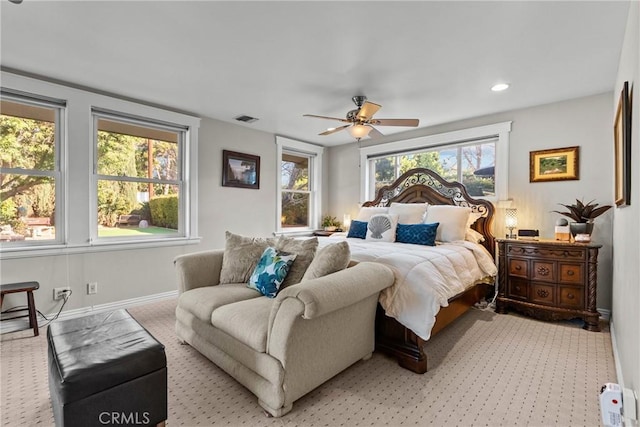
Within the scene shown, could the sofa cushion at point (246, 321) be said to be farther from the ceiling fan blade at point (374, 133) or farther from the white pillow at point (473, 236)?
the white pillow at point (473, 236)

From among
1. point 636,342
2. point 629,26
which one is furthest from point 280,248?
point 629,26

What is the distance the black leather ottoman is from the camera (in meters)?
1.35

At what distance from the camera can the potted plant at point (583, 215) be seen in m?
3.13

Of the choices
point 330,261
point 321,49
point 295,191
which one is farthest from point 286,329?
point 295,191

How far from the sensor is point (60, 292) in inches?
124

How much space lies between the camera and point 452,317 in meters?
2.91

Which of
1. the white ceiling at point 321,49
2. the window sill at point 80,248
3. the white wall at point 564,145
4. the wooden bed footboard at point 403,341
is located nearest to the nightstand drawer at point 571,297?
Result: the white wall at point 564,145

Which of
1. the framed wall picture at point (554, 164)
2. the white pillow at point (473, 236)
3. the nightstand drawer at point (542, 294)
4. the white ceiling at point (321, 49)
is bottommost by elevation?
the nightstand drawer at point (542, 294)

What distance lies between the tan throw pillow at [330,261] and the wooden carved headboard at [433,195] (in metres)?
2.56

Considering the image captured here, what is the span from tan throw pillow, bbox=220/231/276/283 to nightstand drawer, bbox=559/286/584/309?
294 centimetres

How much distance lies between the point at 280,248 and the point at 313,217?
323 cm

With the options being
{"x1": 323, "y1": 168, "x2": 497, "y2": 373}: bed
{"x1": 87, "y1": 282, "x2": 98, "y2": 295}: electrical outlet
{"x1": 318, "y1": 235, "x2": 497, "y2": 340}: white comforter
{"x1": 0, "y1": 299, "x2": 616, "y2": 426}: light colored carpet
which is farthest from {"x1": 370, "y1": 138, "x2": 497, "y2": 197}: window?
{"x1": 87, "y1": 282, "x2": 98, "y2": 295}: electrical outlet

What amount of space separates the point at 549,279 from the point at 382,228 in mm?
1780

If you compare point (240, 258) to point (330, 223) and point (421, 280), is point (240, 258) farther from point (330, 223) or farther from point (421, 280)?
point (330, 223)
